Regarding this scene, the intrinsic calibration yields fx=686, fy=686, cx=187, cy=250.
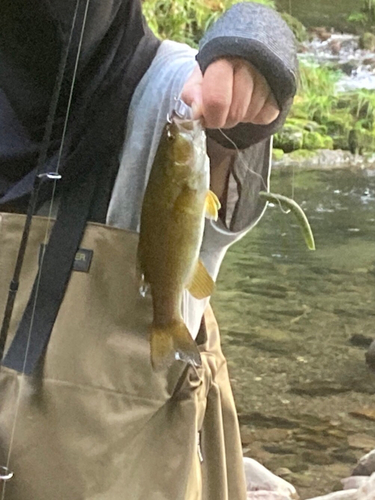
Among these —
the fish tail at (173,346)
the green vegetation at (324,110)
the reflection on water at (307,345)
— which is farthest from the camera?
the reflection on water at (307,345)

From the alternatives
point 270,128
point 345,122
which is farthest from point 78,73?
point 345,122

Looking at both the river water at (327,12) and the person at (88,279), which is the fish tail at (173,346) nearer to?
the person at (88,279)

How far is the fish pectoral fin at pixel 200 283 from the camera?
1.68ft

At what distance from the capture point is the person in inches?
23.8

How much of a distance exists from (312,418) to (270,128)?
95cm

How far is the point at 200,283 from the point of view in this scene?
517 millimetres

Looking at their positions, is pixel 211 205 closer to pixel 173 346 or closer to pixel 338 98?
pixel 173 346

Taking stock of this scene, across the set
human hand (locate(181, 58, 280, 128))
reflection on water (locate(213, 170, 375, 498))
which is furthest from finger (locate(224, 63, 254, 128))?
reflection on water (locate(213, 170, 375, 498))

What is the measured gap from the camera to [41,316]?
619 millimetres

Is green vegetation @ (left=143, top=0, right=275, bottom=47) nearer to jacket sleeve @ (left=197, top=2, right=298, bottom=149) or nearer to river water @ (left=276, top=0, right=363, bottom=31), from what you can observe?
river water @ (left=276, top=0, right=363, bottom=31)

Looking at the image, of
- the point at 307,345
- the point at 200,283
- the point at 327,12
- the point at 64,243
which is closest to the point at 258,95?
the point at 200,283

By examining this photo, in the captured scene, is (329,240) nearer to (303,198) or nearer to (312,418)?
(303,198)

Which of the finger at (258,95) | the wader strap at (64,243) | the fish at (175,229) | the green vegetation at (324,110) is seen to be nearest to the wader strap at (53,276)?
the wader strap at (64,243)

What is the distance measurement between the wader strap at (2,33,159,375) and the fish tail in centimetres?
12
